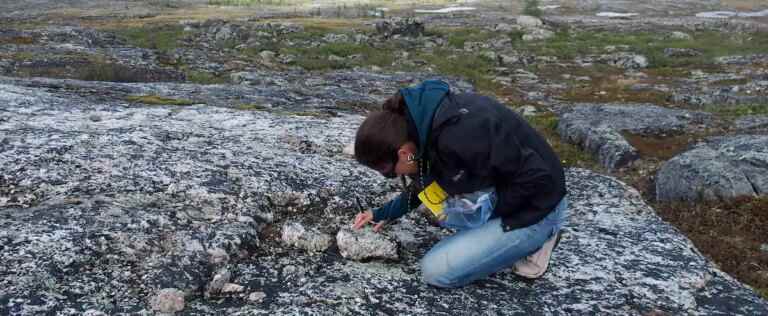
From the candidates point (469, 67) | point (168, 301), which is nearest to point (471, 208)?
point (168, 301)

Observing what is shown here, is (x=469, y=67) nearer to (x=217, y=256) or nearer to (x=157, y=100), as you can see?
(x=157, y=100)

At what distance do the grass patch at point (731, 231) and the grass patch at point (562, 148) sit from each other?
3.16 metres

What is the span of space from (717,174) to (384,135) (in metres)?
7.99

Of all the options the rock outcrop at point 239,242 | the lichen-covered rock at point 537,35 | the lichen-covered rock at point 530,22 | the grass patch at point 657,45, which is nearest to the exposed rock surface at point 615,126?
the rock outcrop at point 239,242

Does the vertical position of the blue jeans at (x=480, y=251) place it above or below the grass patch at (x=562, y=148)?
above

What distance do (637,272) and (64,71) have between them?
20.8 meters

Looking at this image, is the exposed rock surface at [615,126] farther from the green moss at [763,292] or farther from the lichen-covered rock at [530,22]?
the lichen-covered rock at [530,22]

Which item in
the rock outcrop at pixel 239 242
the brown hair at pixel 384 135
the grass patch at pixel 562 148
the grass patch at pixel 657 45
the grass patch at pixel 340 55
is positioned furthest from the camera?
the grass patch at pixel 657 45

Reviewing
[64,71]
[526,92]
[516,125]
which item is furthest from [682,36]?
[516,125]

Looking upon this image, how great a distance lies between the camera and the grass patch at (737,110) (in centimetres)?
1827

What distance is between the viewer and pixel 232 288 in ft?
16.8

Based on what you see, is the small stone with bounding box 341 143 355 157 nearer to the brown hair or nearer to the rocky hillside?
the rocky hillside

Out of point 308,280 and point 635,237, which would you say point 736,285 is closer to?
point 635,237

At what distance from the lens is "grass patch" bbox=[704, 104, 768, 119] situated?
18266 mm
